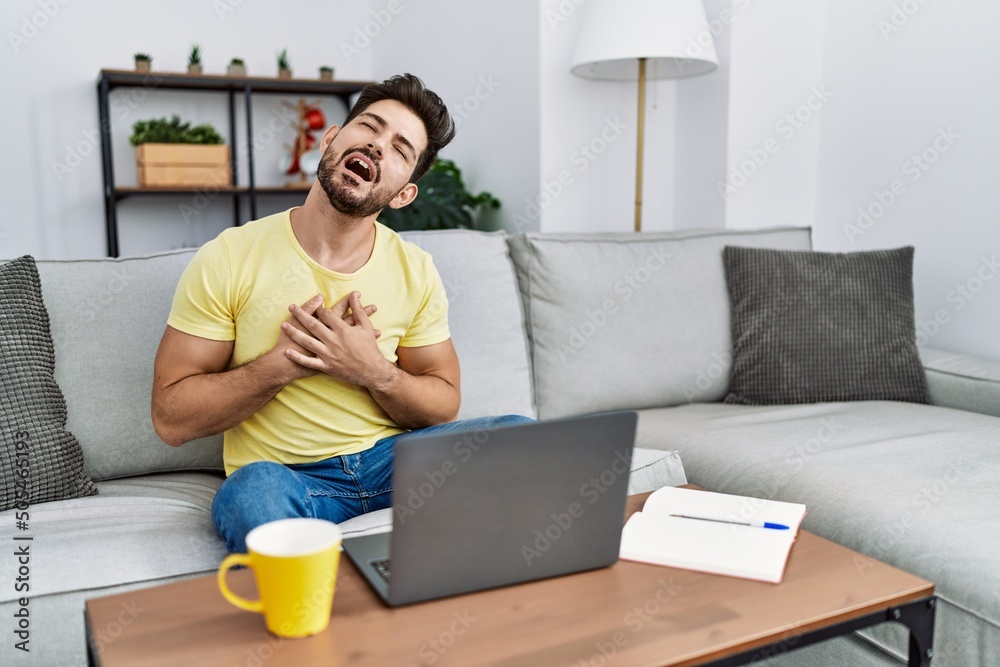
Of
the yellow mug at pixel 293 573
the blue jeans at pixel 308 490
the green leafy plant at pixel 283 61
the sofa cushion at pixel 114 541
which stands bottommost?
the sofa cushion at pixel 114 541

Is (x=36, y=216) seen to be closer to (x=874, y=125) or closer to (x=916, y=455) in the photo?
(x=874, y=125)

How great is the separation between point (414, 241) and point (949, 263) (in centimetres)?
149

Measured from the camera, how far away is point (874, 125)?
2541 millimetres

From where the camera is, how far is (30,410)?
142 centimetres

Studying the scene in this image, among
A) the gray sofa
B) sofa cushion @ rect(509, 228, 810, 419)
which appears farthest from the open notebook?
sofa cushion @ rect(509, 228, 810, 419)

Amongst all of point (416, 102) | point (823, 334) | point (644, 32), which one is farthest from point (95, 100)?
point (823, 334)

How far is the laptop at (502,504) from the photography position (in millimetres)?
811

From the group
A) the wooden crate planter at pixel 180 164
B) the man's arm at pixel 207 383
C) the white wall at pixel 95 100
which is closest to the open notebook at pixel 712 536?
the man's arm at pixel 207 383

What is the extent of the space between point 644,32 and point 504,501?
5.99ft

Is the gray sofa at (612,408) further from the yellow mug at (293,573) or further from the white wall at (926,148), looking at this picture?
the white wall at (926,148)

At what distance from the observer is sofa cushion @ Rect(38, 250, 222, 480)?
1.58 meters

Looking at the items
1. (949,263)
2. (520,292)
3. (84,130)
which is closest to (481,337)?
(520,292)

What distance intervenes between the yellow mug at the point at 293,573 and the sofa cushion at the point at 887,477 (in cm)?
59

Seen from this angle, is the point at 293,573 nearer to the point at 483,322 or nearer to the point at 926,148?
Result: the point at 483,322
